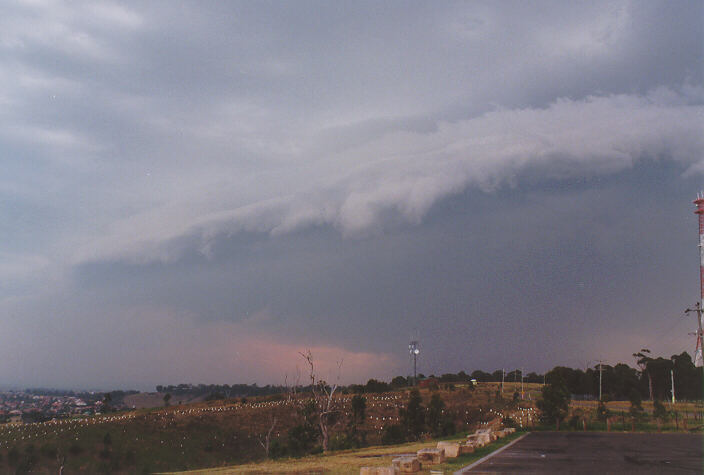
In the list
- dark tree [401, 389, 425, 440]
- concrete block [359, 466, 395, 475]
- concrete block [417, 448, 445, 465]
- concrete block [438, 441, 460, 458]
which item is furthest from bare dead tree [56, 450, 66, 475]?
concrete block [359, 466, 395, 475]

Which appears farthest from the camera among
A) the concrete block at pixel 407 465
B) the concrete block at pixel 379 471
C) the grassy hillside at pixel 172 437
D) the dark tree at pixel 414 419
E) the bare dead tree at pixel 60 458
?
→ the grassy hillside at pixel 172 437

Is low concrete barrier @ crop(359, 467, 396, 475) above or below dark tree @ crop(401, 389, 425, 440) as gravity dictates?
above

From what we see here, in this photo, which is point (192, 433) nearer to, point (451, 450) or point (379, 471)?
point (451, 450)

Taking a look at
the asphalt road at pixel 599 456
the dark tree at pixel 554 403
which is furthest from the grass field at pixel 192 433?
the asphalt road at pixel 599 456

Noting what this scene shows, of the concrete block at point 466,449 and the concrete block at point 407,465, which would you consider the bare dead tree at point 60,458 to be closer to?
the concrete block at point 466,449

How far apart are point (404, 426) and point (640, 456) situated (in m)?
26.4

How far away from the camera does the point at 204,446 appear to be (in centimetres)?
6444

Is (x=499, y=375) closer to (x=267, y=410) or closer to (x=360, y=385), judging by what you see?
(x=360, y=385)

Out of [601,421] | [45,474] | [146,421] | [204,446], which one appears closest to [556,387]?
[601,421]

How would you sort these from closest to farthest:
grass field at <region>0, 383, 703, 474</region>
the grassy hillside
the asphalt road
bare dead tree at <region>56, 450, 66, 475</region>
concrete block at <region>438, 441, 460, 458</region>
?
the asphalt road → concrete block at <region>438, 441, 460, 458</region> → grass field at <region>0, 383, 703, 474</region> → bare dead tree at <region>56, 450, 66, 475</region> → the grassy hillside

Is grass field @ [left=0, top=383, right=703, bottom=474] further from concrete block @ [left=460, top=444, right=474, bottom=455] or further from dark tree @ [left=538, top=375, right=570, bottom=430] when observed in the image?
concrete block @ [left=460, top=444, right=474, bottom=455]

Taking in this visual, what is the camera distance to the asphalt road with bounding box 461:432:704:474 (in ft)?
70.1

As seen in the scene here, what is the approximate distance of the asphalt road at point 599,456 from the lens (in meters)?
21.4

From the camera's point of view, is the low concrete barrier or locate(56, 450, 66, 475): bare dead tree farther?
locate(56, 450, 66, 475): bare dead tree
